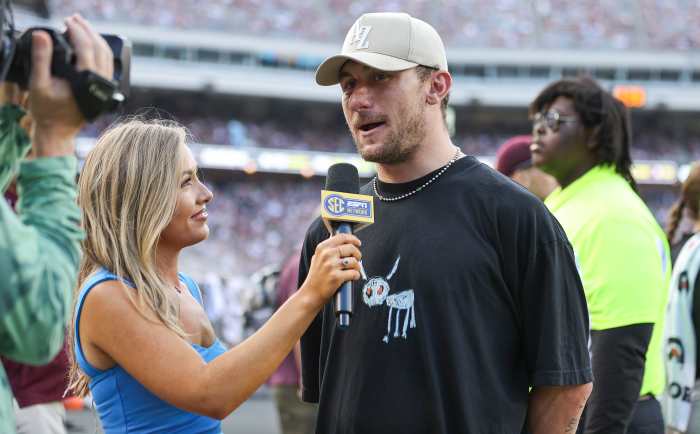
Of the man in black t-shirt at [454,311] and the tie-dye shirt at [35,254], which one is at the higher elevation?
the tie-dye shirt at [35,254]

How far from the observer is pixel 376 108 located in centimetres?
259

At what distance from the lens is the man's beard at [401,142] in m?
2.59

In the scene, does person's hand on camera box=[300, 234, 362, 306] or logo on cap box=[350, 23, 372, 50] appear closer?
person's hand on camera box=[300, 234, 362, 306]

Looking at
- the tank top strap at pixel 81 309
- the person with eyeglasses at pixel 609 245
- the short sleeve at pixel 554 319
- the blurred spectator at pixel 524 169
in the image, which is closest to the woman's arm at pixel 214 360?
the tank top strap at pixel 81 309

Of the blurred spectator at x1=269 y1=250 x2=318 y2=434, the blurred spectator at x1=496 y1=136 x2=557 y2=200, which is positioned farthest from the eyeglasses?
the blurred spectator at x1=269 y1=250 x2=318 y2=434

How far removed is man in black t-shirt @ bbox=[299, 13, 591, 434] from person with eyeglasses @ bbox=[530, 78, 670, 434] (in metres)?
0.72

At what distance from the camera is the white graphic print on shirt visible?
2.42m

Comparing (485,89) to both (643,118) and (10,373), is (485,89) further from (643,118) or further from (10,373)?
(10,373)

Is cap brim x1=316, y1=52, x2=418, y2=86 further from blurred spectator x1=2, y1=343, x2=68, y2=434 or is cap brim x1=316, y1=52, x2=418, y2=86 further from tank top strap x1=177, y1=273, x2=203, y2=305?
blurred spectator x1=2, y1=343, x2=68, y2=434

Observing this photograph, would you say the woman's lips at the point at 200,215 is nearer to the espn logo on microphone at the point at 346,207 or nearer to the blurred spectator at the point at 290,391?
the espn logo on microphone at the point at 346,207

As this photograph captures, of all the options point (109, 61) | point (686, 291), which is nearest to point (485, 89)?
point (686, 291)

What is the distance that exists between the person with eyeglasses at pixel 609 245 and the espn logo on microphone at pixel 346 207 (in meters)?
1.13

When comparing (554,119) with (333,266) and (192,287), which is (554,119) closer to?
(192,287)

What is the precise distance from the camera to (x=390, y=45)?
2586mm
